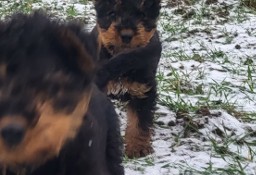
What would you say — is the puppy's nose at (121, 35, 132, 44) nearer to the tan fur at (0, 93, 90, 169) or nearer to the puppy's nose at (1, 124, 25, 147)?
the tan fur at (0, 93, 90, 169)

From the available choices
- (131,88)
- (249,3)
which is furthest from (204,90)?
(249,3)

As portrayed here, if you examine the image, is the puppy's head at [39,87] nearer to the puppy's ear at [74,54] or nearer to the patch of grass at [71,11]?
the puppy's ear at [74,54]

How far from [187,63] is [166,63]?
0.22 meters

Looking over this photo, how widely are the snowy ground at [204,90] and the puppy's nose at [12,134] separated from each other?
2.11 m

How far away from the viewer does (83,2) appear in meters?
10.1

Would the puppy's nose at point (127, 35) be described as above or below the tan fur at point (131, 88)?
above

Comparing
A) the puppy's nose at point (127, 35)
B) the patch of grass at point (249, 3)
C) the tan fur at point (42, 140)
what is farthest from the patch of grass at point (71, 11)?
the tan fur at point (42, 140)

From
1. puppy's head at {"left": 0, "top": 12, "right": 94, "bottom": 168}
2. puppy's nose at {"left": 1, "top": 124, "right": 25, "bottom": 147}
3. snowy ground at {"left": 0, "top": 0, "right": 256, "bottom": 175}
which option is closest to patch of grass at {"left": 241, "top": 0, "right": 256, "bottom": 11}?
snowy ground at {"left": 0, "top": 0, "right": 256, "bottom": 175}

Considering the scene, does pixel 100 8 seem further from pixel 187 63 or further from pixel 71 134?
pixel 71 134

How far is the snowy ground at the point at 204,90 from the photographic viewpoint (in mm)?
4672

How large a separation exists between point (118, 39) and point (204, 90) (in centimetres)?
151

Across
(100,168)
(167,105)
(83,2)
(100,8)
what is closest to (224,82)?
(167,105)

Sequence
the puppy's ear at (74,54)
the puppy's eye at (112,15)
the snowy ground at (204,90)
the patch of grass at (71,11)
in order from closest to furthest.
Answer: the puppy's ear at (74,54)
the snowy ground at (204,90)
the puppy's eye at (112,15)
the patch of grass at (71,11)

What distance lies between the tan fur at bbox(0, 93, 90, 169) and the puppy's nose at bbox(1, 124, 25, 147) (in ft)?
0.07
